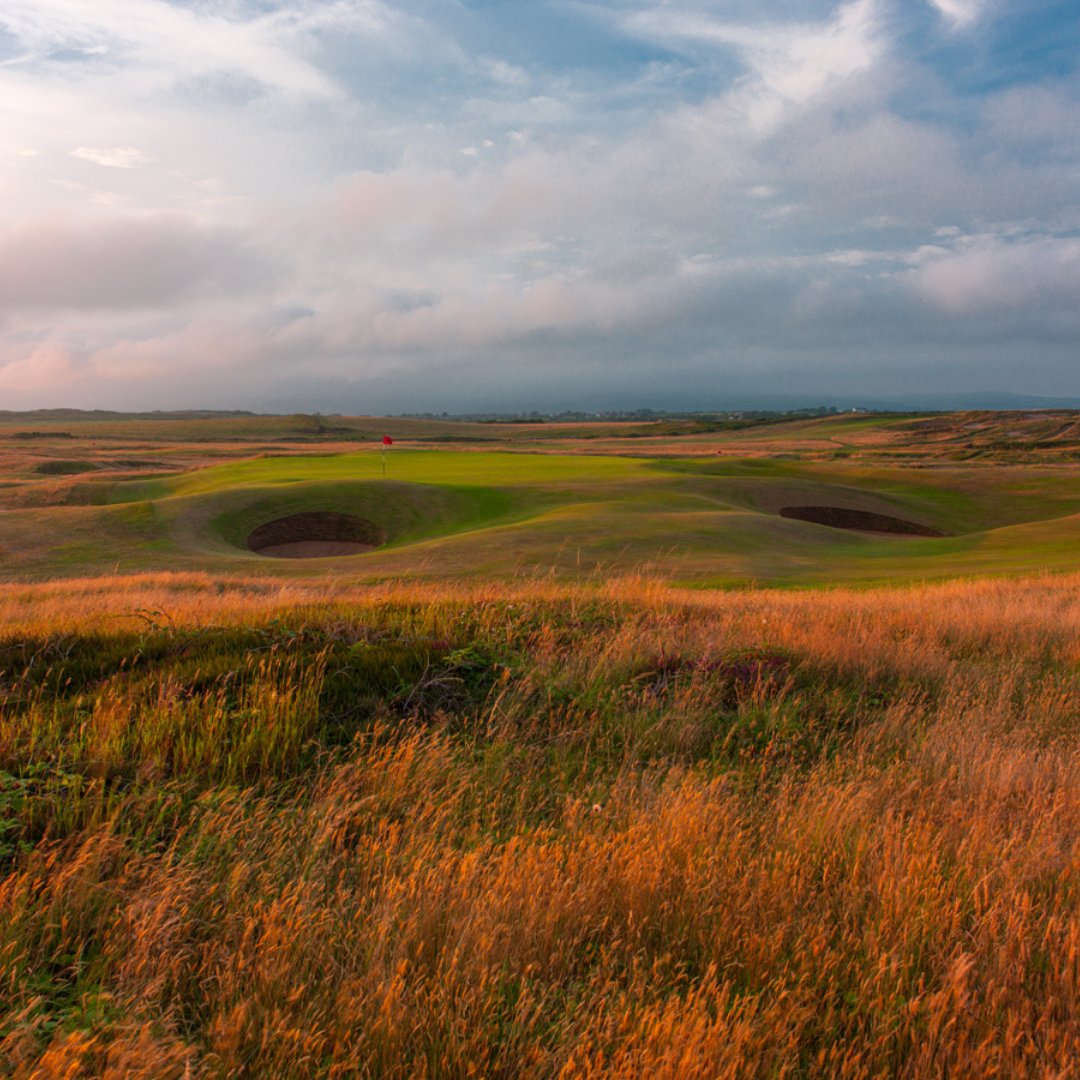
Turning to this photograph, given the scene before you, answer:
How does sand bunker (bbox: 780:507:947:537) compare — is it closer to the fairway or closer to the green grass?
the fairway

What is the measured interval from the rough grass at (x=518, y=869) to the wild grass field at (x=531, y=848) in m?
0.02

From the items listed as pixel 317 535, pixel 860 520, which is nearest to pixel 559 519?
pixel 317 535

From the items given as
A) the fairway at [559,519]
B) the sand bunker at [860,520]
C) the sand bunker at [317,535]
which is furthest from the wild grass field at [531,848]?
the sand bunker at [860,520]

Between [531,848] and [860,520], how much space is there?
4201cm

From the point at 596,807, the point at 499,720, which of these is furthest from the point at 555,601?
the point at 596,807

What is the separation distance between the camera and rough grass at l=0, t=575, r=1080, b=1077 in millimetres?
2615

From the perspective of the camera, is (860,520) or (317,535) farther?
(860,520)

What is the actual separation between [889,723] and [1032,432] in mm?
125648

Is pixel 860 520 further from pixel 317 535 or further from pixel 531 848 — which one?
pixel 531 848

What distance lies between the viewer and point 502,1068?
251 centimetres

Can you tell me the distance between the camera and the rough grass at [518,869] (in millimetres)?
2615

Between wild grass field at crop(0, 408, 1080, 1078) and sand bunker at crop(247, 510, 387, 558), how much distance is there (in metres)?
26.3

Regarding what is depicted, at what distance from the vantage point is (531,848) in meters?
3.47

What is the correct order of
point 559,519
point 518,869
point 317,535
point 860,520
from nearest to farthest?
point 518,869
point 559,519
point 317,535
point 860,520
